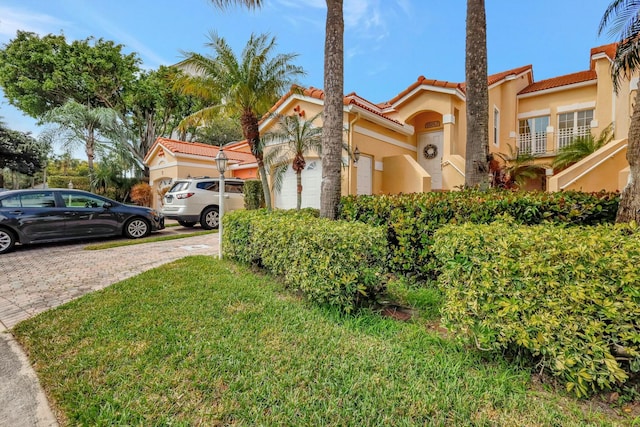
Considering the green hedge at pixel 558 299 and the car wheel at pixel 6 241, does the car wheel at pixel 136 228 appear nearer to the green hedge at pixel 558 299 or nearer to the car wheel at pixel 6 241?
the car wheel at pixel 6 241

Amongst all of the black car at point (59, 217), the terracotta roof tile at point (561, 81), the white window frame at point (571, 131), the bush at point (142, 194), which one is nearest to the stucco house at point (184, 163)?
the bush at point (142, 194)

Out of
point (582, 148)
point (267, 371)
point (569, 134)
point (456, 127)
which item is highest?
point (569, 134)

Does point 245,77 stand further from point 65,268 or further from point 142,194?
point 142,194

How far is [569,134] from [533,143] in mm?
1480

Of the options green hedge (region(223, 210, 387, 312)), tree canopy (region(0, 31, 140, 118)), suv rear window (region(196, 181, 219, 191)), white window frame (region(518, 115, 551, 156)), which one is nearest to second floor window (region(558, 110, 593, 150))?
white window frame (region(518, 115, 551, 156))

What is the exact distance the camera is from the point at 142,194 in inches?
776

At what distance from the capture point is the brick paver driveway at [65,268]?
4.56m

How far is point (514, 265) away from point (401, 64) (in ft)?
40.4

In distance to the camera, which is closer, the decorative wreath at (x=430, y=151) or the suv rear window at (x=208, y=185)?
the suv rear window at (x=208, y=185)

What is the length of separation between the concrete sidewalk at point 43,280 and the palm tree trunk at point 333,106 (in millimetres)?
3696

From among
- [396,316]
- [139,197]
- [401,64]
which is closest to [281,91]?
[401,64]

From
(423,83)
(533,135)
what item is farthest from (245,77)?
(533,135)

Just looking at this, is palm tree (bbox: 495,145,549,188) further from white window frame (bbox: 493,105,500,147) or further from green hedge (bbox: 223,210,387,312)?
green hedge (bbox: 223,210,387,312)

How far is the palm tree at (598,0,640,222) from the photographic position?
3.44m
